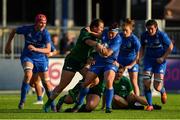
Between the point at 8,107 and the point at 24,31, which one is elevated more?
the point at 24,31

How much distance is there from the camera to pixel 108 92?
16.7 meters

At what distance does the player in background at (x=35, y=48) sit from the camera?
18.0 m

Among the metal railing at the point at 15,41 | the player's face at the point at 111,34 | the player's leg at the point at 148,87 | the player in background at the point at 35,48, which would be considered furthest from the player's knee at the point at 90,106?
the metal railing at the point at 15,41

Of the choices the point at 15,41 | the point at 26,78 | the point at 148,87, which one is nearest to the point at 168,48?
the point at 148,87

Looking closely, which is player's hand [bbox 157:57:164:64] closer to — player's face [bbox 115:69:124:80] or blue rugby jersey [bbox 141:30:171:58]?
blue rugby jersey [bbox 141:30:171:58]

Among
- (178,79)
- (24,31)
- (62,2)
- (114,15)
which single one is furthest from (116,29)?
(114,15)

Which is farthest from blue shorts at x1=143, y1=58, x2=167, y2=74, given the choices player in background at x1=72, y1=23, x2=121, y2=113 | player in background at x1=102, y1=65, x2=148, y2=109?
player in background at x1=72, y1=23, x2=121, y2=113

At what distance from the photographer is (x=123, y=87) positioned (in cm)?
1878

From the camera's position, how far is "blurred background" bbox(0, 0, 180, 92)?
27516 mm

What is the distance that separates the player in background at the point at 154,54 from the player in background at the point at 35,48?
2.10 metres

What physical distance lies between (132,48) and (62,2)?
20.1m

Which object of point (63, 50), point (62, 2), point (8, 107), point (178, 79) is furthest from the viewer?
point (62, 2)

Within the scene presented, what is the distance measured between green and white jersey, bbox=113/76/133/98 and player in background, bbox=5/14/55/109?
56.0 inches

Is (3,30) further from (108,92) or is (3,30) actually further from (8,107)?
(108,92)
